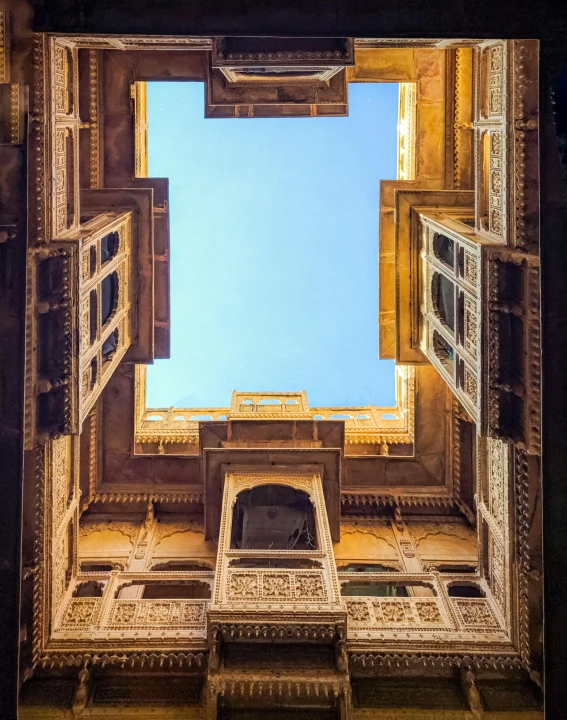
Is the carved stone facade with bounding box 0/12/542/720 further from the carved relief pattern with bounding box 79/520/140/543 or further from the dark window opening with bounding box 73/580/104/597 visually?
the dark window opening with bounding box 73/580/104/597

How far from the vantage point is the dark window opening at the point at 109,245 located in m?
14.8

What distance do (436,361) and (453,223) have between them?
3839 mm

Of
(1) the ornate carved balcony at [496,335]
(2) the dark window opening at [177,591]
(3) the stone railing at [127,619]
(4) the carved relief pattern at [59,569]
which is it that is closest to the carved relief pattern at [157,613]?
(3) the stone railing at [127,619]

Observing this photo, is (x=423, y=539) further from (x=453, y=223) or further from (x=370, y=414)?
(x=453, y=223)

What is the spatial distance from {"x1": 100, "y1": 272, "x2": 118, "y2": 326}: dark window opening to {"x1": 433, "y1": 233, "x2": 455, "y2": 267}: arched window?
9132 mm

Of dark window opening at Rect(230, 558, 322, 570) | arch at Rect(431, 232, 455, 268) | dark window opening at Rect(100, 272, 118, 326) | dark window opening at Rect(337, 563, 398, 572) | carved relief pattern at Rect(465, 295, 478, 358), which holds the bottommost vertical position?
dark window opening at Rect(337, 563, 398, 572)

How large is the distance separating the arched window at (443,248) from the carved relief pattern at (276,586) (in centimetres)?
863

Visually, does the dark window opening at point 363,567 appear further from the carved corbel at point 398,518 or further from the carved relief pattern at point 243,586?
the carved relief pattern at point 243,586

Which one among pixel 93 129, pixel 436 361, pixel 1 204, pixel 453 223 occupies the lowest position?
pixel 436 361

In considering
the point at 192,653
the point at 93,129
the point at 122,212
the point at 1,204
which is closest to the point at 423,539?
the point at 192,653

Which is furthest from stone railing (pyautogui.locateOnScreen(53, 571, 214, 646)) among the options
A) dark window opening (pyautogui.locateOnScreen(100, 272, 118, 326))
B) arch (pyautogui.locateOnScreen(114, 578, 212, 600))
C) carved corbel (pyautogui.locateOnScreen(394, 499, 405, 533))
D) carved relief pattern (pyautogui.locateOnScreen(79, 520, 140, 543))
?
carved corbel (pyautogui.locateOnScreen(394, 499, 405, 533))

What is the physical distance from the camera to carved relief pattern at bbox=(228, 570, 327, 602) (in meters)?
11.5

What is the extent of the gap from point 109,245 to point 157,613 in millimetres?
9523

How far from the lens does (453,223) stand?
14.9 meters
